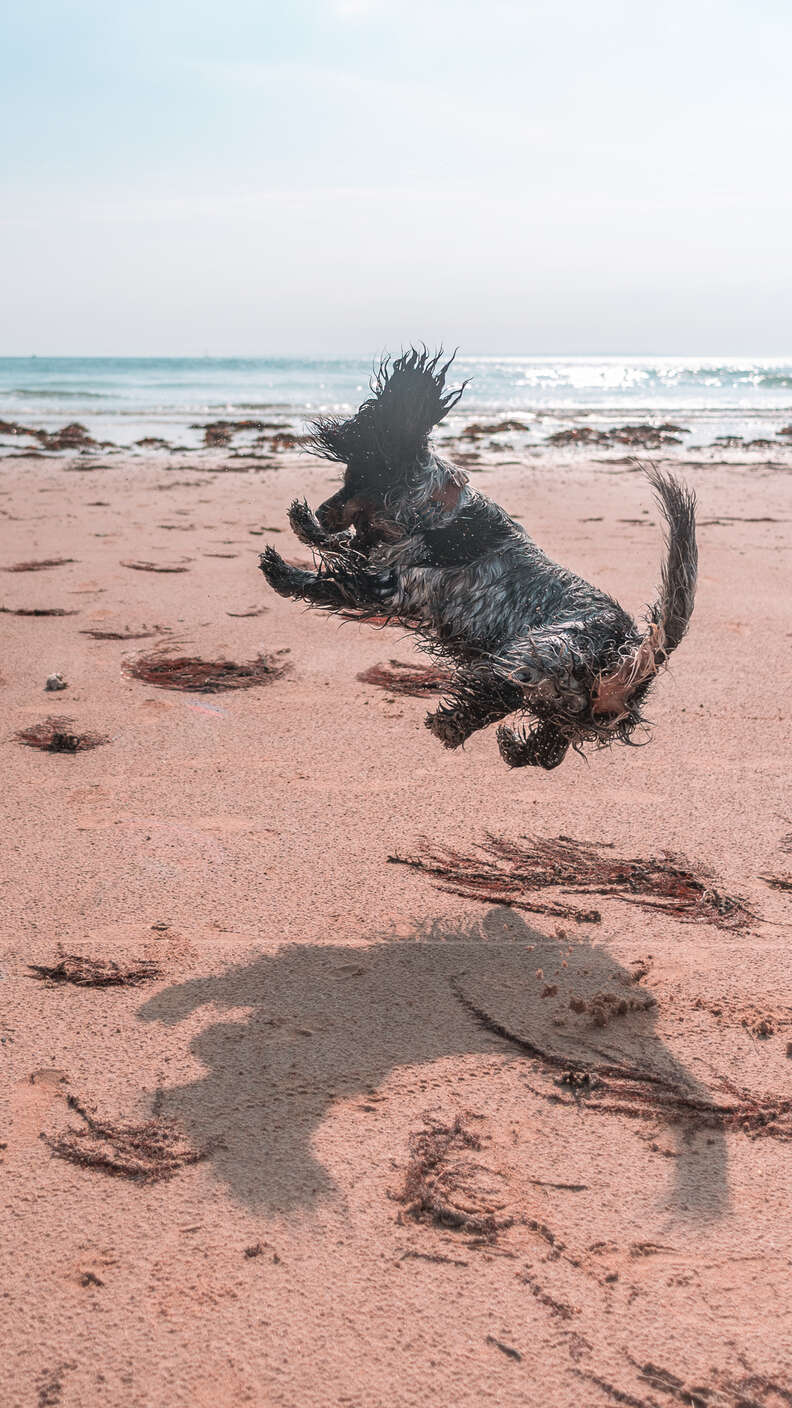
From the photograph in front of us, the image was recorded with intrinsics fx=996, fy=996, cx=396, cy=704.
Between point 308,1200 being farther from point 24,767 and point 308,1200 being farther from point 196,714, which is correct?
point 196,714

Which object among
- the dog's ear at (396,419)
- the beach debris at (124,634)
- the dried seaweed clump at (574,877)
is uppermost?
the dog's ear at (396,419)

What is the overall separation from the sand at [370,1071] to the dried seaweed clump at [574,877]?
63 mm

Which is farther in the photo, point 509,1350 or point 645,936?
point 645,936

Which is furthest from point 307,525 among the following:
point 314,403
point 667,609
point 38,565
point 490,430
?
point 314,403

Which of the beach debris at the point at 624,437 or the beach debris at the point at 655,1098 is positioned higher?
the beach debris at the point at 624,437

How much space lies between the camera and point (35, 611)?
23.1ft

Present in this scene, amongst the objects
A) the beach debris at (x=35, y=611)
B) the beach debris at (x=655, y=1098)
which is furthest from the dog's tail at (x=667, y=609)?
the beach debris at (x=35, y=611)

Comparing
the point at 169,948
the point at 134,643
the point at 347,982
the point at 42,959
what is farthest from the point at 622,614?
the point at 134,643

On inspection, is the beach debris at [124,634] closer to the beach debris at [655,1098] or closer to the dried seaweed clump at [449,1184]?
the beach debris at [655,1098]

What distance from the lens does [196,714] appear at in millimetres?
5289

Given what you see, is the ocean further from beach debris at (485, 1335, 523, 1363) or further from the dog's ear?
beach debris at (485, 1335, 523, 1363)

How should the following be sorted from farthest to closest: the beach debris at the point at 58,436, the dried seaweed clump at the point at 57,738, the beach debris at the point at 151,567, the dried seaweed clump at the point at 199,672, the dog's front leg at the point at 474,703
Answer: the beach debris at the point at 58,436 < the beach debris at the point at 151,567 < the dried seaweed clump at the point at 199,672 < the dried seaweed clump at the point at 57,738 < the dog's front leg at the point at 474,703

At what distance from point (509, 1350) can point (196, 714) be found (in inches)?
148

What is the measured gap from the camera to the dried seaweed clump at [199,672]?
571 centimetres
